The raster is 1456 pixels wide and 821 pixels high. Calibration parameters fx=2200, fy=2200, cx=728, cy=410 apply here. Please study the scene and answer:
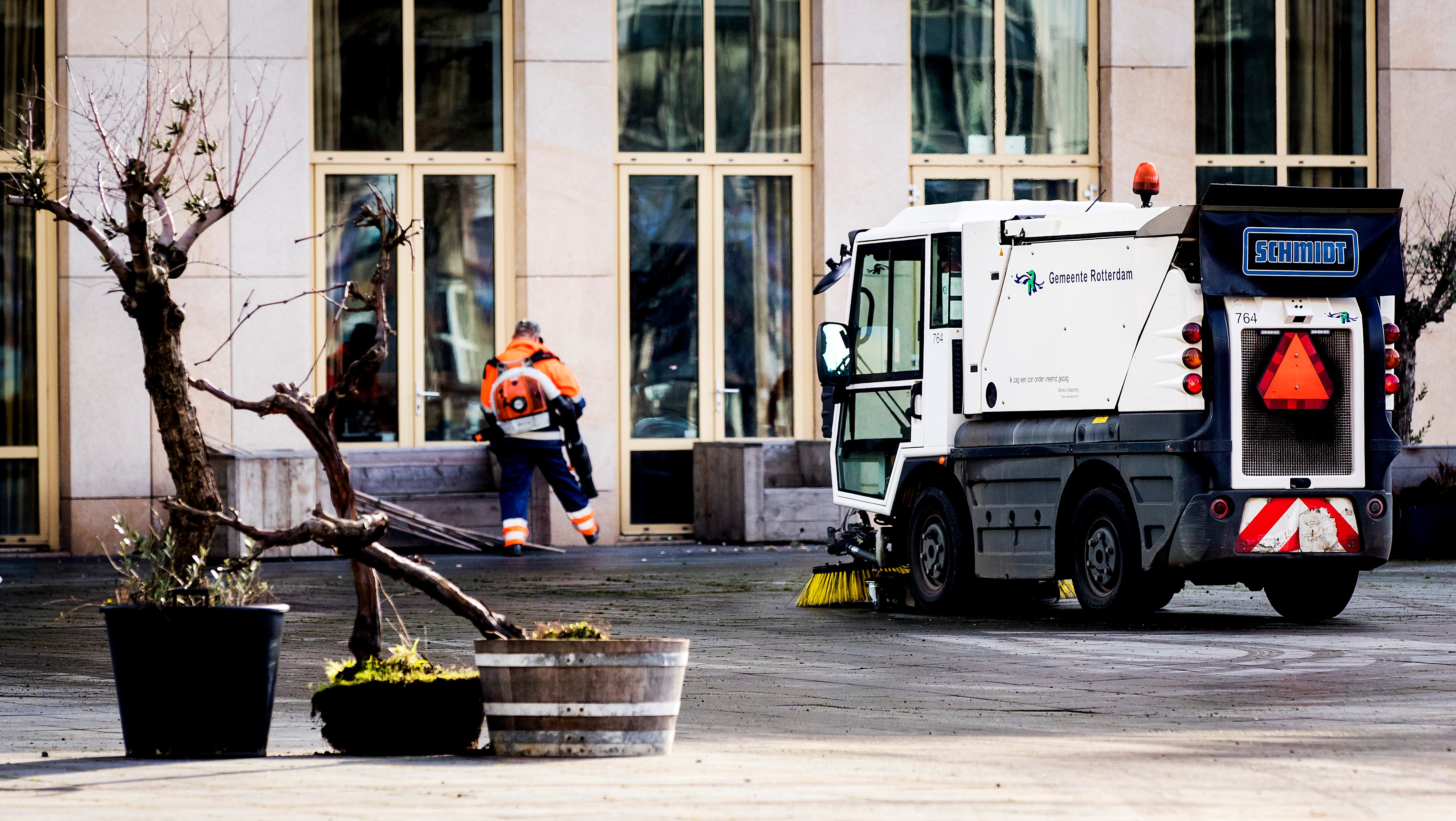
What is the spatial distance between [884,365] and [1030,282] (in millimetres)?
1470

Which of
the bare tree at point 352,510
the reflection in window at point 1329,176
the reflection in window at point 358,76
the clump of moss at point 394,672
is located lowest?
the clump of moss at point 394,672

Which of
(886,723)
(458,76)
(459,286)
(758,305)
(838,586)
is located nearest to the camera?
(886,723)

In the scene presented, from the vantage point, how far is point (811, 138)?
79.7 ft

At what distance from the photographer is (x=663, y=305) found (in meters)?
24.2

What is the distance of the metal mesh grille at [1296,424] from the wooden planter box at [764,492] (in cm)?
868

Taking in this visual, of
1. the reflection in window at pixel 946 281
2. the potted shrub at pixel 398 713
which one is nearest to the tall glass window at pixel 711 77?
the reflection in window at pixel 946 281

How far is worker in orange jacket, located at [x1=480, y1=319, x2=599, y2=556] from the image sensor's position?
2133 cm

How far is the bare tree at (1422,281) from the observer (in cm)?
2238

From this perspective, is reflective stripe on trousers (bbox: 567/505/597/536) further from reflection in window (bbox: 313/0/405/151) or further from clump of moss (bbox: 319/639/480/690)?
clump of moss (bbox: 319/639/480/690)

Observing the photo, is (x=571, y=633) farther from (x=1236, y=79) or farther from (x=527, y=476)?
(x=1236, y=79)

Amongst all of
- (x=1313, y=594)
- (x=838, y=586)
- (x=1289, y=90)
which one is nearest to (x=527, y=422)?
(x=838, y=586)

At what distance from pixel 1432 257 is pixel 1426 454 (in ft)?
11.5

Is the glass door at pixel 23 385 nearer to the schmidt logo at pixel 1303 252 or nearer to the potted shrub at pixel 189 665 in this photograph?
the schmidt logo at pixel 1303 252

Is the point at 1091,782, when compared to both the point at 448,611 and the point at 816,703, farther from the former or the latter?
the point at 448,611
